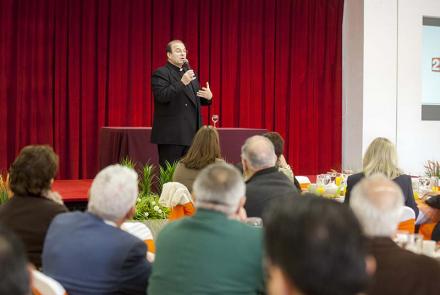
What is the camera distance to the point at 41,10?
27.1ft

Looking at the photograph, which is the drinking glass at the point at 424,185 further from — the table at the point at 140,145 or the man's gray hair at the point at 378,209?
the man's gray hair at the point at 378,209

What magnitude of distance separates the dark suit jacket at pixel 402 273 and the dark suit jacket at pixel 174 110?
399 centimetres

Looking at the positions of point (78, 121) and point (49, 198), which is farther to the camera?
point (78, 121)

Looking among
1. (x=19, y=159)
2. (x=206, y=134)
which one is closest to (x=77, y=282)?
(x=19, y=159)

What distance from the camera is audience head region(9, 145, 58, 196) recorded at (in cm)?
287

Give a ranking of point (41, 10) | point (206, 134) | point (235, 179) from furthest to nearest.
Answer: point (41, 10) → point (206, 134) → point (235, 179)

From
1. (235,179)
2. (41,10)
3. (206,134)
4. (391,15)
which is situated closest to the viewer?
(235,179)

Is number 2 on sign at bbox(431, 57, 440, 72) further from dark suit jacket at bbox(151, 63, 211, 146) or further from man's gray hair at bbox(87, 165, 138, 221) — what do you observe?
man's gray hair at bbox(87, 165, 138, 221)

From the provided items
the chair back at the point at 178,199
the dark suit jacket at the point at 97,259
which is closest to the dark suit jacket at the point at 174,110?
the chair back at the point at 178,199

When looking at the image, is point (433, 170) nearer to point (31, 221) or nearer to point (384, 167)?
point (384, 167)

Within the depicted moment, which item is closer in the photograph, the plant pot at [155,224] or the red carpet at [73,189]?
the plant pot at [155,224]

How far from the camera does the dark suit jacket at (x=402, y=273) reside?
1.82 meters

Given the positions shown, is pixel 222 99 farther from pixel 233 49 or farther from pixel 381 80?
pixel 381 80

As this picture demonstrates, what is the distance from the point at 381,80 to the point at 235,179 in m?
7.17
